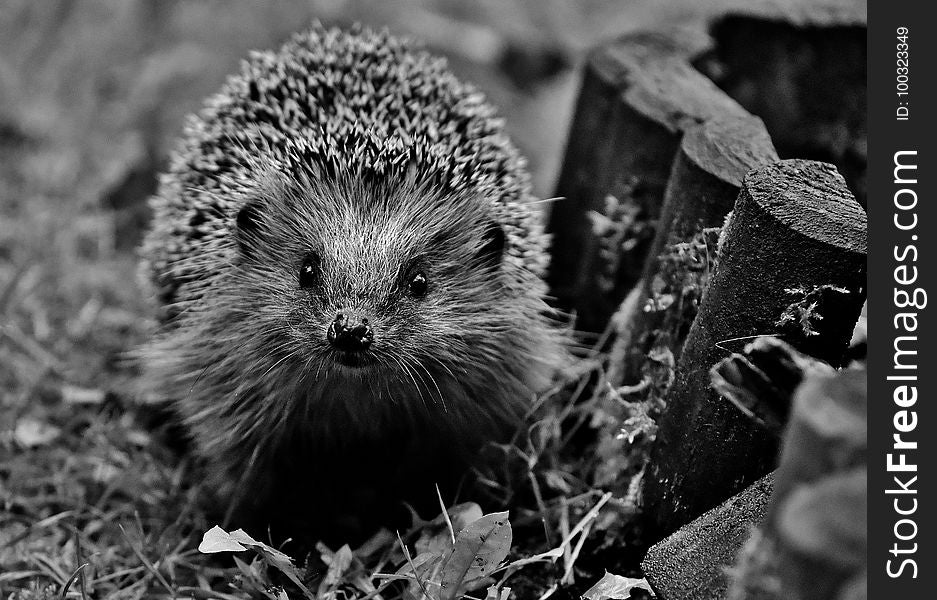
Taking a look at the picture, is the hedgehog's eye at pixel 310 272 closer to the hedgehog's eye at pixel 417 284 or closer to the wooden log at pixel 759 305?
the hedgehog's eye at pixel 417 284

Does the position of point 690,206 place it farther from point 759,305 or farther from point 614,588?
point 614,588

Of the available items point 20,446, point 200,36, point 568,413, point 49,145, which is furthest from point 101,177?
point 568,413

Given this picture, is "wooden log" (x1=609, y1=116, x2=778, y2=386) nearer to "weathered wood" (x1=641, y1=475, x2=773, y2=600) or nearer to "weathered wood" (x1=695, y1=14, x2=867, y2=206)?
"weathered wood" (x1=641, y1=475, x2=773, y2=600)

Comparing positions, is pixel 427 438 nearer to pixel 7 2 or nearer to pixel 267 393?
pixel 267 393

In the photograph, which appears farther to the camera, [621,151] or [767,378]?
[621,151]

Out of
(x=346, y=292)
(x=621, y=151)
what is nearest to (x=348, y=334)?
(x=346, y=292)

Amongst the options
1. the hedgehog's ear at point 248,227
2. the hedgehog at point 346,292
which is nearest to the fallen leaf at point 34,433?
the hedgehog at point 346,292
